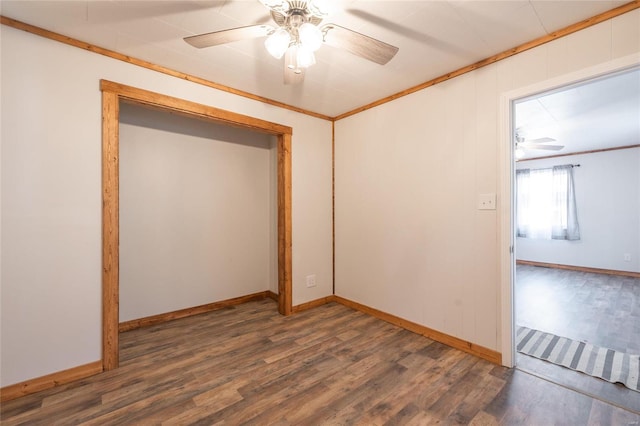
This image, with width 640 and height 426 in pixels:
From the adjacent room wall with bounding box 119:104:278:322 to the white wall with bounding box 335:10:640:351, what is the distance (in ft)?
4.43

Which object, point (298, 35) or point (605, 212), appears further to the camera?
point (605, 212)

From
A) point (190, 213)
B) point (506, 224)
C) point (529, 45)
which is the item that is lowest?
point (506, 224)

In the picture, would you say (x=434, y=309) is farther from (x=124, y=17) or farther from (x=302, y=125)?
(x=124, y=17)

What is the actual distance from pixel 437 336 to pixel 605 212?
549cm

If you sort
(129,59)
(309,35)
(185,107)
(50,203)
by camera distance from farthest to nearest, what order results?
(185,107), (129,59), (50,203), (309,35)

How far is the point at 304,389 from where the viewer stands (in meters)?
1.92

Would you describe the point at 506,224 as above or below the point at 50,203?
below

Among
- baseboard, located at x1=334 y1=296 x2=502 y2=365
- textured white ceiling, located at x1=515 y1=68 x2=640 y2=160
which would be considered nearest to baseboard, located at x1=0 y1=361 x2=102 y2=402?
baseboard, located at x1=334 y1=296 x2=502 y2=365

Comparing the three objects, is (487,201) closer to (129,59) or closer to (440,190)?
(440,190)

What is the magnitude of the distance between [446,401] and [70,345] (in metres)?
2.76

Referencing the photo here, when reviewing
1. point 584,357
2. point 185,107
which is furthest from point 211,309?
point 584,357

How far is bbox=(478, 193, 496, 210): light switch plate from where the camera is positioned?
2261 millimetres

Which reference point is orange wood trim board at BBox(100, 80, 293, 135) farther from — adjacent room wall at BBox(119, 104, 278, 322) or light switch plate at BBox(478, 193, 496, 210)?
light switch plate at BBox(478, 193, 496, 210)

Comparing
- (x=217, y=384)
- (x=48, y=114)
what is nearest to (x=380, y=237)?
(x=217, y=384)
